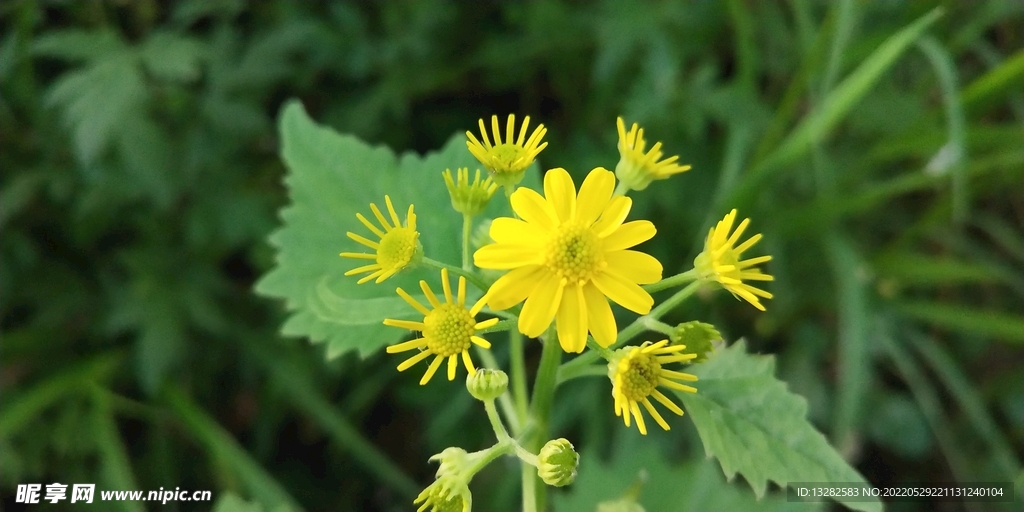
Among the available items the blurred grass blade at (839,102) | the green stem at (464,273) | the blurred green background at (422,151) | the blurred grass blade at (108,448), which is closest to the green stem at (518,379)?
the green stem at (464,273)

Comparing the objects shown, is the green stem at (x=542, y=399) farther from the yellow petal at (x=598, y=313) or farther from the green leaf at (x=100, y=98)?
the green leaf at (x=100, y=98)

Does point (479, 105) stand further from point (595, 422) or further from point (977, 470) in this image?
point (977, 470)

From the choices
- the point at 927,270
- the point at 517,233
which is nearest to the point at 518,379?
the point at 517,233

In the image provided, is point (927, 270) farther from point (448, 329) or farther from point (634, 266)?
point (448, 329)

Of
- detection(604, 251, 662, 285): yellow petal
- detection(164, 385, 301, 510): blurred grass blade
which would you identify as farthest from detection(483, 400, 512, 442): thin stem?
detection(164, 385, 301, 510): blurred grass blade

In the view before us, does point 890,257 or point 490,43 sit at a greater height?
point 490,43

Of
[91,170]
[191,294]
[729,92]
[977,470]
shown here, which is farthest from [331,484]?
[977,470]

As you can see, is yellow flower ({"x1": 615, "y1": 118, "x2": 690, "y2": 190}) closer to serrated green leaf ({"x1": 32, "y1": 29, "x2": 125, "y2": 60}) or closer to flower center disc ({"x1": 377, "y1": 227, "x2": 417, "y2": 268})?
flower center disc ({"x1": 377, "y1": 227, "x2": 417, "y2": 268})

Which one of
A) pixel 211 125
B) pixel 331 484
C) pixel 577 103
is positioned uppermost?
pixel 577 103
